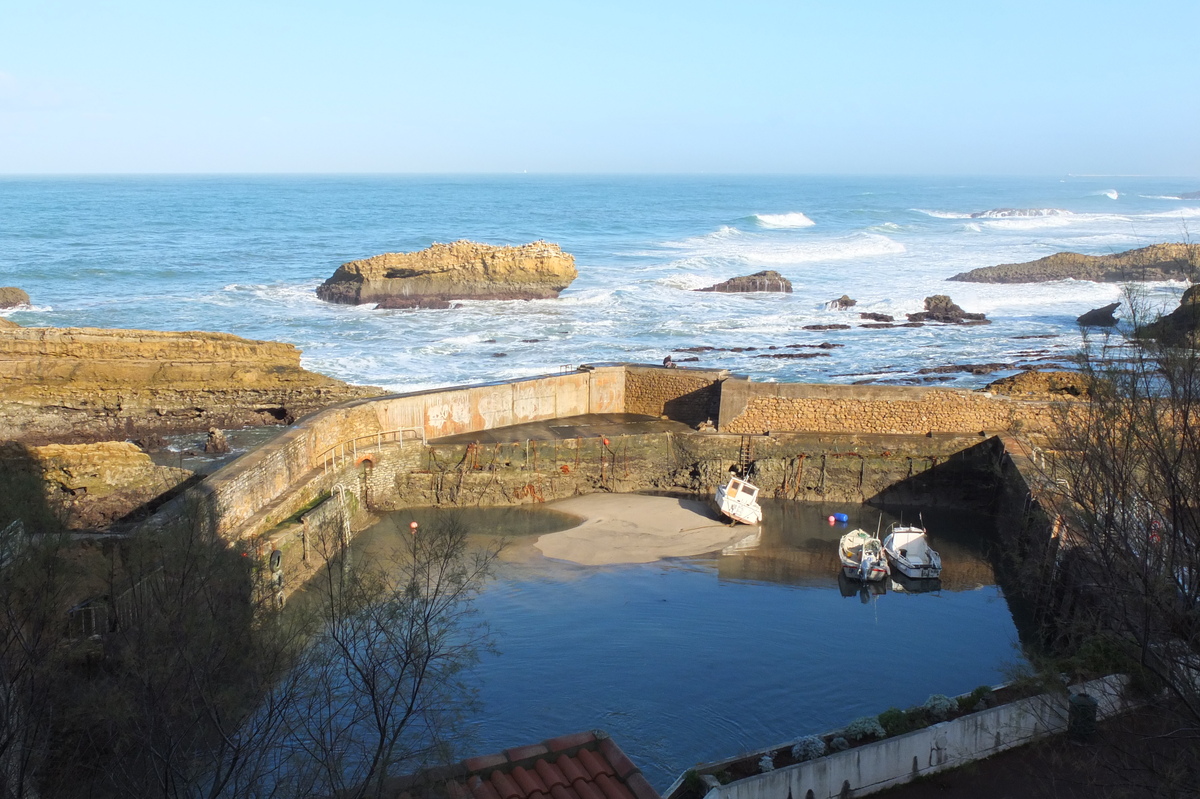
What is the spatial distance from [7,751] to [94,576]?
3.92m

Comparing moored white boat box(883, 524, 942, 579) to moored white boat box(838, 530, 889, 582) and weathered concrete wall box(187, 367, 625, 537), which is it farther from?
weathered concrete wall box(187, 367, 625, 537)

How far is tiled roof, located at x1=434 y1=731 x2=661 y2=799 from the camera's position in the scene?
918 cm

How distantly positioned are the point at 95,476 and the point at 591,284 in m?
44.8

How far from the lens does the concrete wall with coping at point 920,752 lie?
1020 centimetres

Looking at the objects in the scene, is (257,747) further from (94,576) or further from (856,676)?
(856,676)

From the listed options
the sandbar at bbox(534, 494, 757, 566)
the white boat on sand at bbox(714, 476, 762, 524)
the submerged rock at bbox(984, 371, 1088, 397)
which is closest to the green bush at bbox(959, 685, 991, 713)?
the sandbar at bbox(534, 494, 757, 566)

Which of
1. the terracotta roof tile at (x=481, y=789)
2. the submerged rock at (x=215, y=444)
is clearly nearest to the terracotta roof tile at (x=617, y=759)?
the terracotta roof tile at (x=481, y=789)

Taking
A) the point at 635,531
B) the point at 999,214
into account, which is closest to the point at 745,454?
the point at 635,531

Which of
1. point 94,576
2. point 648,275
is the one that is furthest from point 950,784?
point 648,275

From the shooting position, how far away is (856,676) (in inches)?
586

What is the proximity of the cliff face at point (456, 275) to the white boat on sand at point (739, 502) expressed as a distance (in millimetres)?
33401

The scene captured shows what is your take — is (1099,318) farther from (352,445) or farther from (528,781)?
(528,781)

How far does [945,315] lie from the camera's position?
47.8 metres

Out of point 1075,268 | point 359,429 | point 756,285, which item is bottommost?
point 756,285
